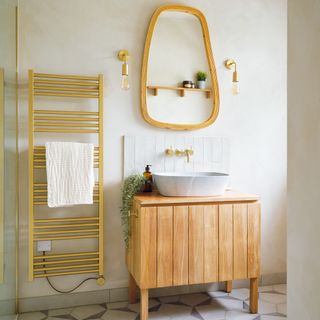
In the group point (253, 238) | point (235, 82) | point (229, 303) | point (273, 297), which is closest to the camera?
point (253, 238)

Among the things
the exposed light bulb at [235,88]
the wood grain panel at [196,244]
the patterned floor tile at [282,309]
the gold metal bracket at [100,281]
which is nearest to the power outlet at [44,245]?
the gold metal bracket at [100,281]

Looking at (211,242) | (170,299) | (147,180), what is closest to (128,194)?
(147,180)

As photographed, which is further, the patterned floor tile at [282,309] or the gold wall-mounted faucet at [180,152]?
the gold wall-mounted faucet at [180,152]

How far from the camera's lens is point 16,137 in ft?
7.66

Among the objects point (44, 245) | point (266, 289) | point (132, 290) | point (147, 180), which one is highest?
point (147, 180)

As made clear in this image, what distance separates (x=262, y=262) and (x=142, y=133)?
1570 millimetres

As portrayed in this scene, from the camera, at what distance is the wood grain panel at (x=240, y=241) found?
2324 mm

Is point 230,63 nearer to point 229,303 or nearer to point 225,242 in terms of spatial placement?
point 225,242

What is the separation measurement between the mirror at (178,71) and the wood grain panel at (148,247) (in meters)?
0.83

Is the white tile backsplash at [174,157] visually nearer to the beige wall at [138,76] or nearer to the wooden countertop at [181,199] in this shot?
the beige wall at [138,76]

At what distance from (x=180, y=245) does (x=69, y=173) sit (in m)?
0.90

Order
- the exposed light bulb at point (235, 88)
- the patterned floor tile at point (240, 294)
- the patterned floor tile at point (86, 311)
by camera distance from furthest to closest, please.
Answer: the exposed light bulb at point (235, 88) < the patterned floor tile at point (240, 294) < the patterned floor tile at point (86, 311)

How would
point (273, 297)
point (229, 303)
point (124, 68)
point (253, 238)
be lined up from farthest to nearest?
point (273, 297), point (229, 303), point (124, 68), point (253, 238)

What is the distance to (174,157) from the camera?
2752mm
